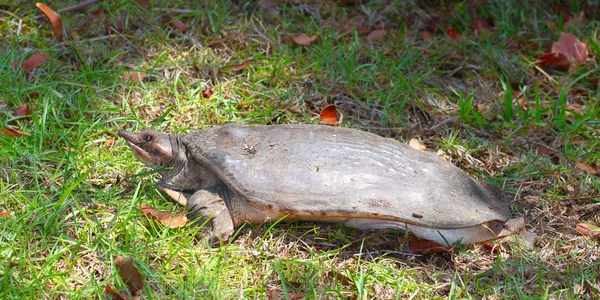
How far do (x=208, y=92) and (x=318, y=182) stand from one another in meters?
1.33

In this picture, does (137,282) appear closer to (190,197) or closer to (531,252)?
(190,197)

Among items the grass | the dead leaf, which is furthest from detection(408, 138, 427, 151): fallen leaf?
the dead leaf

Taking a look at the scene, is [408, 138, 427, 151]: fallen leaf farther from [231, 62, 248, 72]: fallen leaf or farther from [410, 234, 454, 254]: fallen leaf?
[231, 62, 248, 72]: fallen leaf

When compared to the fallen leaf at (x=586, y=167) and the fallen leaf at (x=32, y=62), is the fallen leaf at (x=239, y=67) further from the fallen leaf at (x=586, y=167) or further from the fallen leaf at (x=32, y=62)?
the fallen leaf at (x=586, y=167)

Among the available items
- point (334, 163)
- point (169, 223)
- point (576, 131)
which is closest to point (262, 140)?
point (334, 163)

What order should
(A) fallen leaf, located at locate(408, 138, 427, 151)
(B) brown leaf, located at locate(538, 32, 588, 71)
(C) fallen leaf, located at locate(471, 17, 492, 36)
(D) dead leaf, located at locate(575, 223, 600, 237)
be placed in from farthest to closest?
(C) fallen leaf, located at locate(471, 17, 492, 36) → (B) brown leaf, located at locate(538, 32, 588, 71) → (A) fallen leaf, located at locate(408, 138, 427, 151) → (D) dead leaf, located at locate(575, 223, 600, 237)

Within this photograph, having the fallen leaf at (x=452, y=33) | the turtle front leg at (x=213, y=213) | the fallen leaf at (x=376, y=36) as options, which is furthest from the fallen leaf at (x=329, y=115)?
the fallen leaf at (x=452, y=33)

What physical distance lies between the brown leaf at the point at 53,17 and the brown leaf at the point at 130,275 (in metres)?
2.13

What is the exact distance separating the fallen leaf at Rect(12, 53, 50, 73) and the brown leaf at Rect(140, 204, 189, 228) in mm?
1442

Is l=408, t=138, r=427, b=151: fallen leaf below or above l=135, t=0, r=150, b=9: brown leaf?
below

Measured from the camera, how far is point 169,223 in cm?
294

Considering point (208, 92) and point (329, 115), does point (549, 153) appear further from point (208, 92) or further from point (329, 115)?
point (208, 92)

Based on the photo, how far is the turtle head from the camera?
3.17 meters

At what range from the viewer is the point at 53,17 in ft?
13.6
